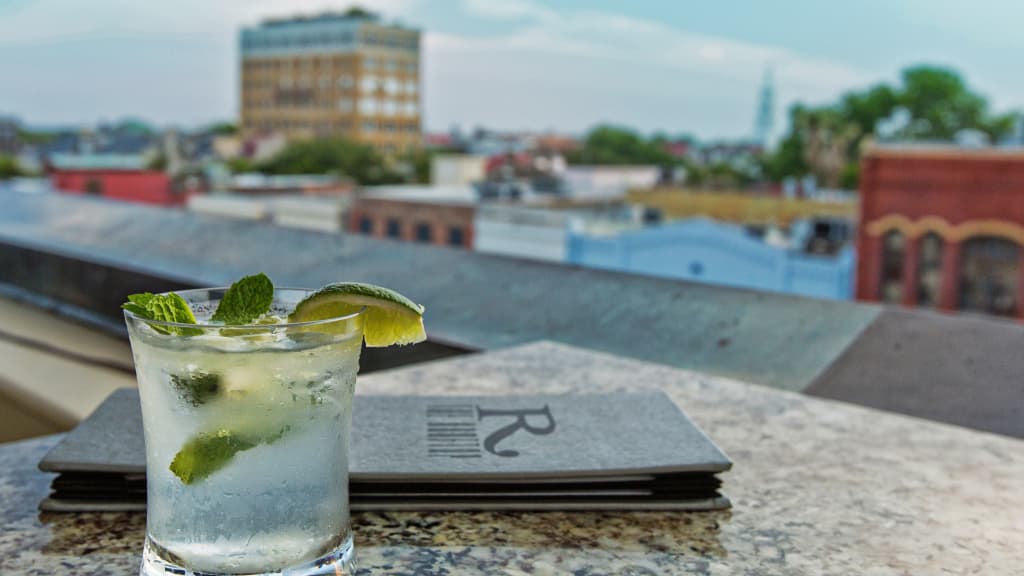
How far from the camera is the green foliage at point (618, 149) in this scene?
47781mm

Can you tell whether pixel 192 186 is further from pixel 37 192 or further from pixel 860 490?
pixel 860 490

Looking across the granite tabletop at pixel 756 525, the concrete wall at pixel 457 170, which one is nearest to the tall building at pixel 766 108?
the concrete wall at pixel 457 170

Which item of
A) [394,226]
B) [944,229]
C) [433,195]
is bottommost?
[394,226]

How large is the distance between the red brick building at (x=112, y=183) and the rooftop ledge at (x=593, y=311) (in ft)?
38.8

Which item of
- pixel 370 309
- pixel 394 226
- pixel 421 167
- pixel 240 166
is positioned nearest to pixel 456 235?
pixel 394 226

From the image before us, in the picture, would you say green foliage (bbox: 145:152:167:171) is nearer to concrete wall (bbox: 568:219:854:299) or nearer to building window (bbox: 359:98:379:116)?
concrete wall (bbox: 568:219:854:299)

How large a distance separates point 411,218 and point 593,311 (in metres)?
18.3

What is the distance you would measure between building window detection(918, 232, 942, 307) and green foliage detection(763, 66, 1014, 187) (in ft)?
53.8

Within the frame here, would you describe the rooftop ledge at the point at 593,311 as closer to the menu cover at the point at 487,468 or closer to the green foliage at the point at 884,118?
the menu cover at the point at 487,468

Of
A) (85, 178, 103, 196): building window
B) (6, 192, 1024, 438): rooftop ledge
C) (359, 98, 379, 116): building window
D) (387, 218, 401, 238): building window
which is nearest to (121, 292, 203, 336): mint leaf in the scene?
(6, 192, 1024, 438): rooftop ledge

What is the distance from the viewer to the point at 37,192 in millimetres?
3369

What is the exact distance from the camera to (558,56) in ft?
189

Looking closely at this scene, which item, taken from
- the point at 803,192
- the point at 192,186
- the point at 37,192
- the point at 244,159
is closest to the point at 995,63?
the point at 803,192

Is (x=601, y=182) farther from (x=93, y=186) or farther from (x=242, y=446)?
(x=242, y=446)
